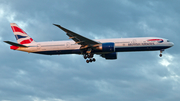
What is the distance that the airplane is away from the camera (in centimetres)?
4362

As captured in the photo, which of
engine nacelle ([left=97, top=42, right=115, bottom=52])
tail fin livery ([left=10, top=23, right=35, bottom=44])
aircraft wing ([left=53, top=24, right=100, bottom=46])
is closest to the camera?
aircraft wing ([left=53, top=24, right=100, bottom=46])

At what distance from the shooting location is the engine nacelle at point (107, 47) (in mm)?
43016

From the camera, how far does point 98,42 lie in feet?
147

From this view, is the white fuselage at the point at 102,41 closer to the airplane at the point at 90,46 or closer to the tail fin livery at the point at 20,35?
the airplane at the point at 90,46

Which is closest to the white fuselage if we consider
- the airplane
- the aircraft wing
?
the airplane

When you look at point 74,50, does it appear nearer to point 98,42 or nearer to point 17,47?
point 98,42

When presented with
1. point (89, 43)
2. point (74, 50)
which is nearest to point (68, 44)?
point (74, 50)

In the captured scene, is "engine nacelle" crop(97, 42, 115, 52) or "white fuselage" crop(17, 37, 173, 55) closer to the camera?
"engine nacelle" crop(97, 42, 115, 52)

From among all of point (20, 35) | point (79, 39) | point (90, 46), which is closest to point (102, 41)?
point (90, 46)

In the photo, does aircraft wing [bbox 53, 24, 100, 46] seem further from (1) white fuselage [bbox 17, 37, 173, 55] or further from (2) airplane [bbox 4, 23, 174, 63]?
(1) white fuselage [bbox 17, 37, 173, 55]

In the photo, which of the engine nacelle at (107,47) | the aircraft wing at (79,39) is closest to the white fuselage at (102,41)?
the engine nacelle at (107,47)

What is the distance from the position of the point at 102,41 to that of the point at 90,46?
105 inches

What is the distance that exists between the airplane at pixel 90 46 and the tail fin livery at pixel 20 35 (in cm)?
26

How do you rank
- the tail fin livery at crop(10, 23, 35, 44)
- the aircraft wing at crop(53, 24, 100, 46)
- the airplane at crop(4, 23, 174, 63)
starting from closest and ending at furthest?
the aircraft wing at crop(53, 24, 100, 46), the airplane at crop(4, 23, 174, 63), the tail fin livery at crop(10, 23, 35, 44)
